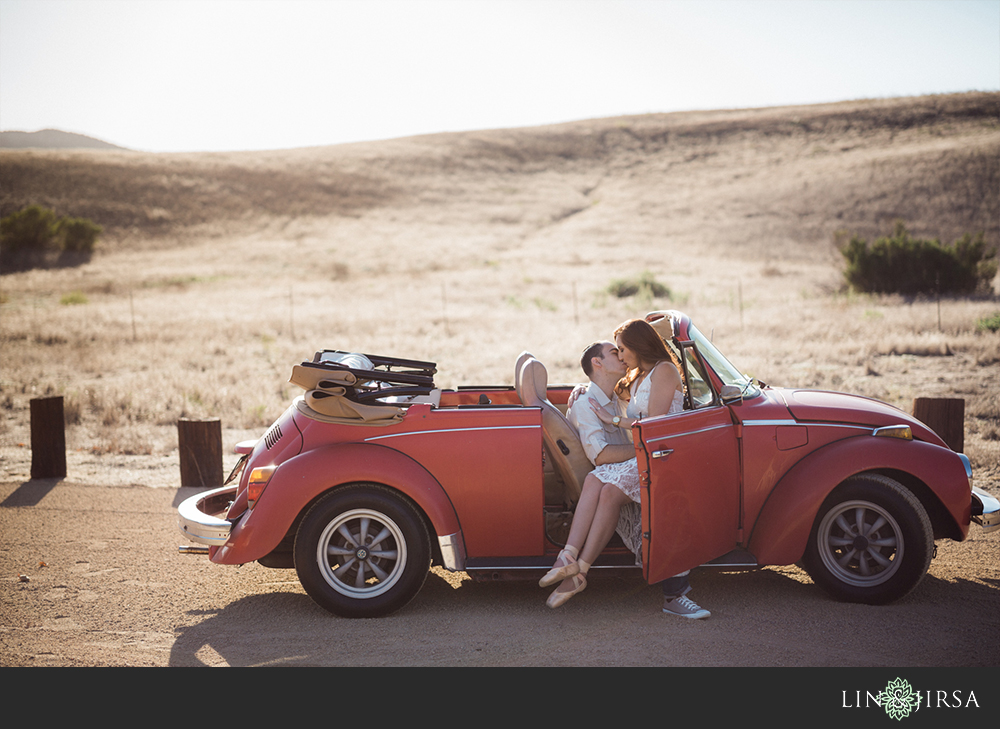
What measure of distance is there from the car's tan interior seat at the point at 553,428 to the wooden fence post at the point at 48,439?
6173 mm

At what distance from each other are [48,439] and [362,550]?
5753mm

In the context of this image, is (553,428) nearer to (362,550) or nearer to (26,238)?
(362,550)

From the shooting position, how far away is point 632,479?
4.65 meters

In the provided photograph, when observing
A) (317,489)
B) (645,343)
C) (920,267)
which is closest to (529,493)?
(645,343)

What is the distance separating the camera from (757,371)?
45.4 feet

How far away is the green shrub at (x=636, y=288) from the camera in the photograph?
2731 cm

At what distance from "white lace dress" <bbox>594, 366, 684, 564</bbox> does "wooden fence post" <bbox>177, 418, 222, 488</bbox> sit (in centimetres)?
522

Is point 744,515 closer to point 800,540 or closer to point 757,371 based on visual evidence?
point 800,540

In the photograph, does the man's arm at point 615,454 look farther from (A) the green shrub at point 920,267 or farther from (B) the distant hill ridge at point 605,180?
(B) the distant hill ridge at point 605,180

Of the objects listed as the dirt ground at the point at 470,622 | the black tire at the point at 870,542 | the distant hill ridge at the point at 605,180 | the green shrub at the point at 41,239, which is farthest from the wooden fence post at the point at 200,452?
the green shrub at the point at 41,239

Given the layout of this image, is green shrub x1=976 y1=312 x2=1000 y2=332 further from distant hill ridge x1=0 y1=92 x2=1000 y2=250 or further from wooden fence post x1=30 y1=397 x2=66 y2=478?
distant hill ridge x1=0 y1=92 x2=1000 y2=250

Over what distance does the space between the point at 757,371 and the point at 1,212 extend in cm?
5295

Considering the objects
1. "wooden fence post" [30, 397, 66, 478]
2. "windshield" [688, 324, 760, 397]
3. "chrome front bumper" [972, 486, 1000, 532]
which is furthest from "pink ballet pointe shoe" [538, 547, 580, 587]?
"wooden fence post" [30, 397, 66, 478]

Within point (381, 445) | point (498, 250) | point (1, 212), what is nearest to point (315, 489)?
point (381, 445)
